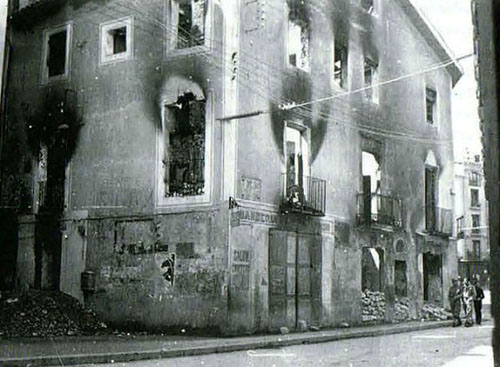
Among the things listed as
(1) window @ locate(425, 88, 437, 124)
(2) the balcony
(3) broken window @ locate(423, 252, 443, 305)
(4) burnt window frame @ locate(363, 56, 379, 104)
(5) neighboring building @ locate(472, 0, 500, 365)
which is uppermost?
(4) burnt window frame @ locate(363, 56, 379, 104)

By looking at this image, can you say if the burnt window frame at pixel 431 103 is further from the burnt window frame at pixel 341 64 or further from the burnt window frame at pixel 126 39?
the burnt window frame at pixel 126 39

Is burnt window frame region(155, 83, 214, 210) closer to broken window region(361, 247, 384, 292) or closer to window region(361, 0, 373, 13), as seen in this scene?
window region(361, 0, 373, 13)

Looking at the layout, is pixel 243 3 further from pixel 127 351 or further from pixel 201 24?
pixel 127 351

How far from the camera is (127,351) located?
6195 millimetres

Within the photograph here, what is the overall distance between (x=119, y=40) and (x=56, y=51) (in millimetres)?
2084

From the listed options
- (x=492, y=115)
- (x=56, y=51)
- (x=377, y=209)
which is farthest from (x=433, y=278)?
(x=492, y=115)

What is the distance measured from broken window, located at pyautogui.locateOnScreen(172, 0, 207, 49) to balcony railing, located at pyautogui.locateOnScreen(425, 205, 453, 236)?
4344 millimetres

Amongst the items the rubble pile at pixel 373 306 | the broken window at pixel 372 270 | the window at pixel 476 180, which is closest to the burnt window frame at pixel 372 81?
the broken window at pixel 372 270

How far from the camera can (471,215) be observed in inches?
280

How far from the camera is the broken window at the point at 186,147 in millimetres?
9273

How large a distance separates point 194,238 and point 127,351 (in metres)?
3.15

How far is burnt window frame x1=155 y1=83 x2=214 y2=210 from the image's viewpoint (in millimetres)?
9148

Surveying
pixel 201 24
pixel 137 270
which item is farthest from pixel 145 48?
pixel 137 270

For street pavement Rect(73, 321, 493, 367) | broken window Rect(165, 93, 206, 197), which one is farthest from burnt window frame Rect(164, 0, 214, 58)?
street pavement Rect(73, 321, 493, 367)
